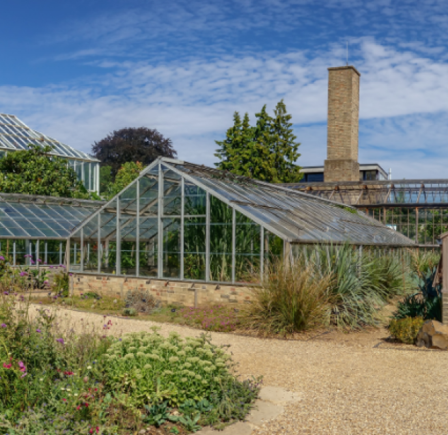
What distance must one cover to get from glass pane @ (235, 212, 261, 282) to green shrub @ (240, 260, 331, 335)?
1.90 meters

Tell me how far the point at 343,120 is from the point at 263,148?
5511mm

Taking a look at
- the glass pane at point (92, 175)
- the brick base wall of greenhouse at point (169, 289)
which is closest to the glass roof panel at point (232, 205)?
the brick base wall of greenhouse at point (169, 289)

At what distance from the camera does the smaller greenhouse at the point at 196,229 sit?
12242 mm

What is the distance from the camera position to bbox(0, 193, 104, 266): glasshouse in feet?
61.0

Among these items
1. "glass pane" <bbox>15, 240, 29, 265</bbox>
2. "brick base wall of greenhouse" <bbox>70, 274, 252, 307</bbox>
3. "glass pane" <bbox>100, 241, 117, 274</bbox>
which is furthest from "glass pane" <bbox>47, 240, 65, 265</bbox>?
"glass pane" <bbox>100, 241, 117, 274</bbox>

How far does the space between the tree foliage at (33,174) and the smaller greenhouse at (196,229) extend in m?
10.2

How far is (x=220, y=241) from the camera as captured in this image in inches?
504

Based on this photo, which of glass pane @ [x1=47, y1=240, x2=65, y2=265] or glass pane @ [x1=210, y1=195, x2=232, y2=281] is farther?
glass pane @ [x1=47, y1=240, x2=65, y2=265]

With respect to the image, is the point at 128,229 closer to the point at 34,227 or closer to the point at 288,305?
the point at 34,227

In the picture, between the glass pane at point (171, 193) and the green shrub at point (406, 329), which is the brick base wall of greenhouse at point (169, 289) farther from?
the green shrub at point (406, 329)

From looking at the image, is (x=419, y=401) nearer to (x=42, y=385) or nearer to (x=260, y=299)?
(x=42, y=385)

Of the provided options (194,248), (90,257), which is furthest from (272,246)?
(90,257)

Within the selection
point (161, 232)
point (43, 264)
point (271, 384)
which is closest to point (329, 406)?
point (271, 384)

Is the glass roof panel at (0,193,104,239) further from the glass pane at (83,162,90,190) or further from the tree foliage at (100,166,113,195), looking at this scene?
the tree foliage at (100,166,113,195)
